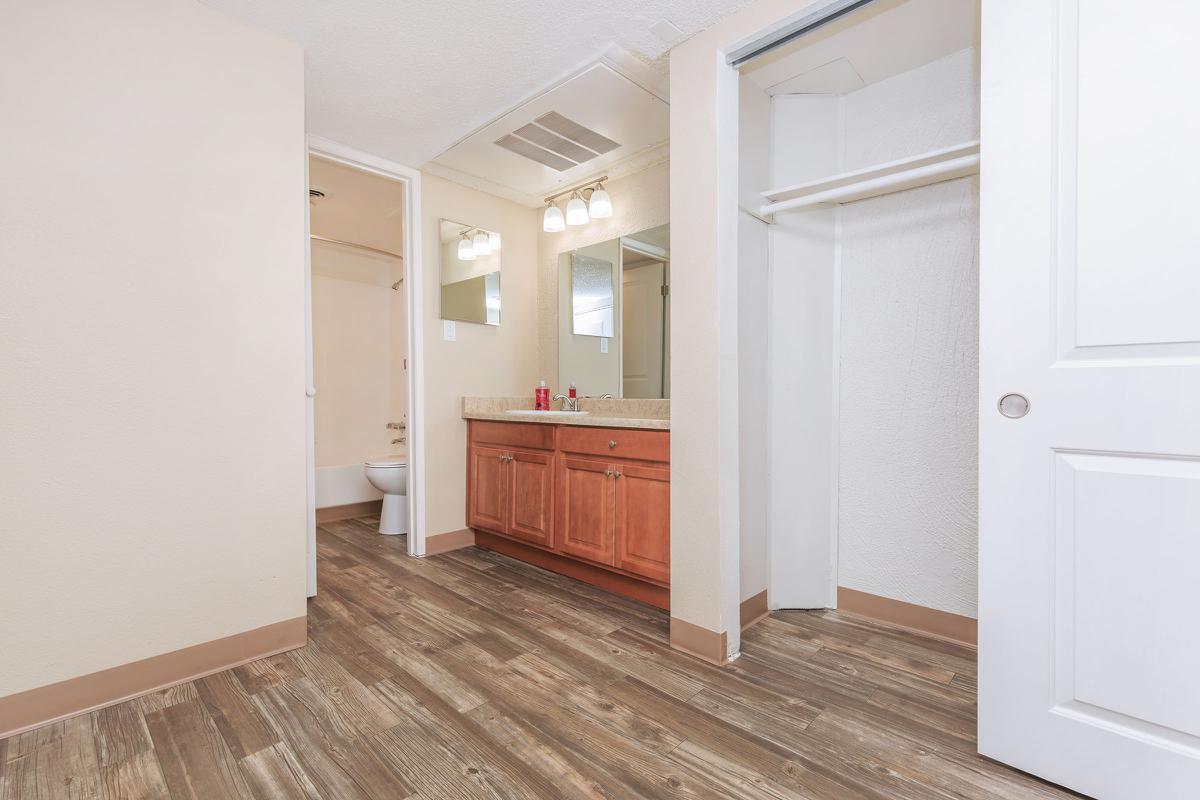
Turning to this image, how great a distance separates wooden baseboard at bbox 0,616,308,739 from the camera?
156 centimetres

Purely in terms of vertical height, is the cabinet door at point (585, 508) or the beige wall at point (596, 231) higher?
the beige wall at point (596, 231)

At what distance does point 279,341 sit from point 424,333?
3.91ft

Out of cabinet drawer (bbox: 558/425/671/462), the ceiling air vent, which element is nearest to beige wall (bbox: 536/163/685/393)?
the ceiling air vent

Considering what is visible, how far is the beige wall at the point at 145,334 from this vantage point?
1.58m

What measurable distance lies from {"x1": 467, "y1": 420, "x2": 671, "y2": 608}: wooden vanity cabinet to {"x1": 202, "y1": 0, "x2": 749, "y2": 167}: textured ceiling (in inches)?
62.1

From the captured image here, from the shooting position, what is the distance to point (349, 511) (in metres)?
4.27

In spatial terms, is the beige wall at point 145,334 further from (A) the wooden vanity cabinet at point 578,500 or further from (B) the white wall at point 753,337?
(B) the white wall at point 753,337

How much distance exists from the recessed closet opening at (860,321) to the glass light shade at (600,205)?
1.03m

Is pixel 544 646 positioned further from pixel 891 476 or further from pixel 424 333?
pixel 424 333

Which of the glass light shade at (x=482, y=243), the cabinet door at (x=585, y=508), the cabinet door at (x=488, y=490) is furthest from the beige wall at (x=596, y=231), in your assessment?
the cabinet door at (x=585, y=508)

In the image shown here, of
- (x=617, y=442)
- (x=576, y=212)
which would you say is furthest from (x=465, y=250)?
(x=617, y=442)

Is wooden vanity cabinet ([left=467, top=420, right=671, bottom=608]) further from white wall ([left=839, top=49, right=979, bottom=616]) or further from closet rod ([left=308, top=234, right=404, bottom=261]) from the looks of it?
closet rod ([left=308, top=234, right=404, bottom=261])

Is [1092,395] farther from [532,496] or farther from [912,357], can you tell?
[532,496]

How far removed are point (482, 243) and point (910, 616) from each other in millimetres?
3084
